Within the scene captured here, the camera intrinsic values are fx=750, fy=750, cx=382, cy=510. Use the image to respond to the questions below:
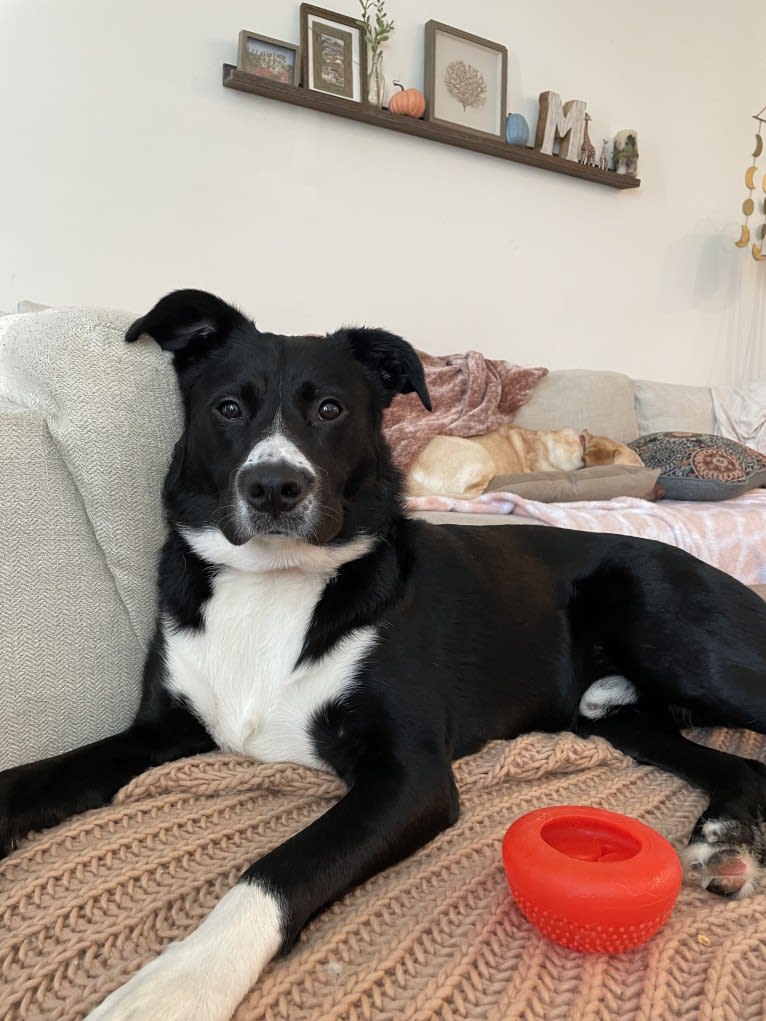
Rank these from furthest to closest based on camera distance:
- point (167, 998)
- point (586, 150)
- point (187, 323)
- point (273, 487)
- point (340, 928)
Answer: point (586, 150), point (187, 323), point (273, 487), point (340, 928), point (167, 998)

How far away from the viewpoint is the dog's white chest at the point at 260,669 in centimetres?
113

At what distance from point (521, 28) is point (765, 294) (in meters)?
2.73

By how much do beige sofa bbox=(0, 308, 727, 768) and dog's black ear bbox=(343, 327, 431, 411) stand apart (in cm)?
36

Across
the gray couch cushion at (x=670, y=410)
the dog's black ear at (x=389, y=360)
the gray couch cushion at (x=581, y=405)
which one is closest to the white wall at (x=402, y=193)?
the gray couch cushion at (x=581, y=405)

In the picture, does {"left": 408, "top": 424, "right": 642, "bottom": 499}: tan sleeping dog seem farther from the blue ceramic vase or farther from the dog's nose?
the dog's nose

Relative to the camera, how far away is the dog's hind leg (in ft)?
3.10

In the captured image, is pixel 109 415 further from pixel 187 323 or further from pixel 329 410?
pixel 329 410

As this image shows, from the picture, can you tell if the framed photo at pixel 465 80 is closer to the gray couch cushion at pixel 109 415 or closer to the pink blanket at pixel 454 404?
the pink blanket at pixel 454 404

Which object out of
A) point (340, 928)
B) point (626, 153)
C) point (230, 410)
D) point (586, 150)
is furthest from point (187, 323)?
point (626, 153)

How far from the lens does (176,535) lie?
1.25 meters

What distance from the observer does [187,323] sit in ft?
4.27

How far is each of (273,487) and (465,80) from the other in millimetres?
3536

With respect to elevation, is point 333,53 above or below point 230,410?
above

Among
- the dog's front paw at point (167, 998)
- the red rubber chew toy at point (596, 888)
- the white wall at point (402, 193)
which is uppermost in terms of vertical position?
the white wall at point (402, 193)
